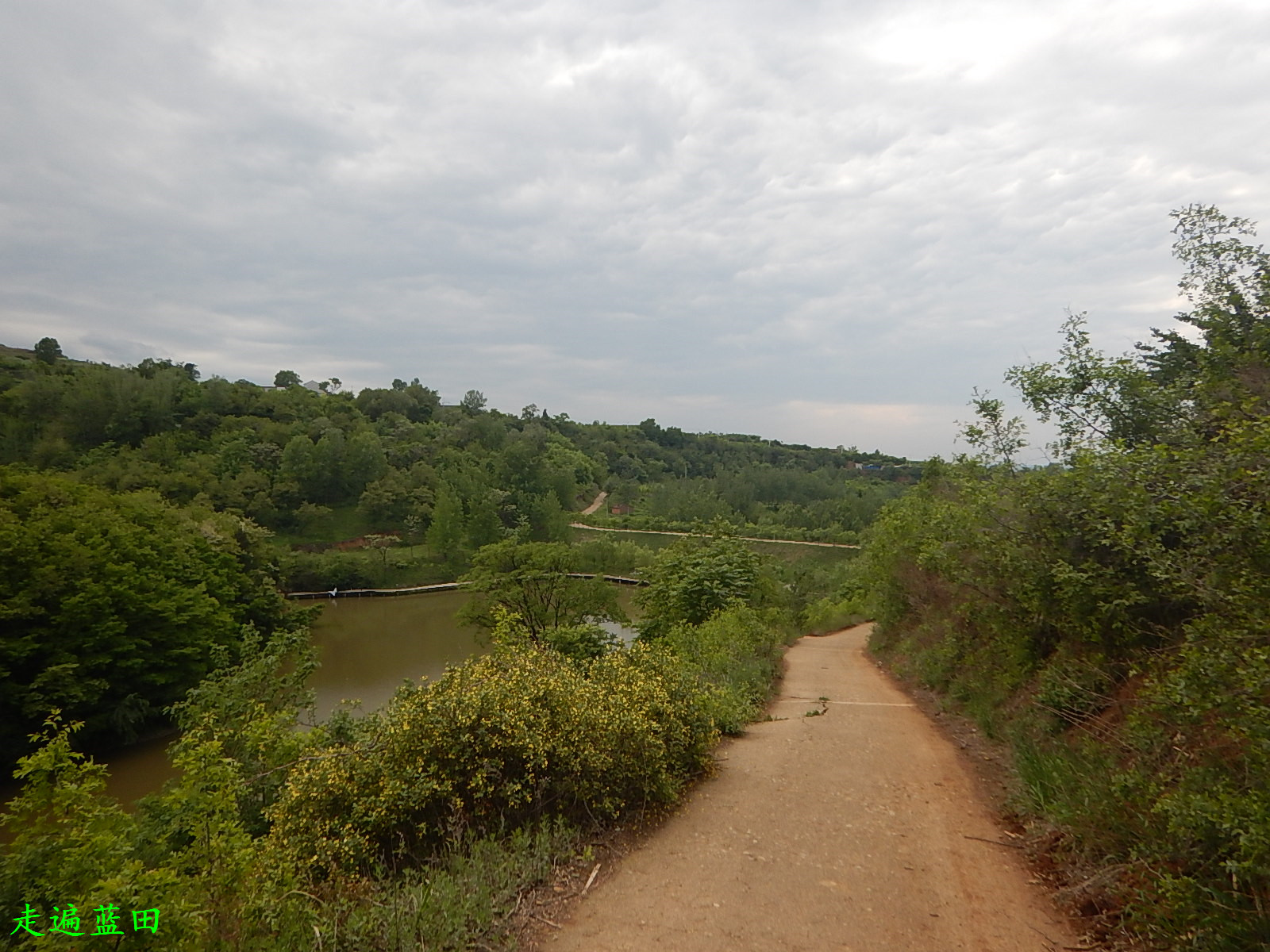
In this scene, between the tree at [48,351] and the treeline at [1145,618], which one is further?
the tree at [48,351]

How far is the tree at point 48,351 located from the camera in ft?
305

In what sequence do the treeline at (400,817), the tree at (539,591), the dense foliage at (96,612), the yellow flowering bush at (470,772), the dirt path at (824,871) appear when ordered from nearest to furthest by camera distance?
1. the treeline at (400,817)
2. the dirt path at (824,871)
3. the yellow flowering bush at (470,772)
4. the dense foliage at (96,612)
5. the tree at (539,591)

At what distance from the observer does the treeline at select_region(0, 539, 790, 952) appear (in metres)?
3.50

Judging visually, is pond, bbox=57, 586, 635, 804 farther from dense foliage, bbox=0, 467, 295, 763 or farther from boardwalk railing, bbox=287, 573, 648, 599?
dense foliage, bbox=0, 467, 295, 763

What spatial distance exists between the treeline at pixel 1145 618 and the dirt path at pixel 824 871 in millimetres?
586

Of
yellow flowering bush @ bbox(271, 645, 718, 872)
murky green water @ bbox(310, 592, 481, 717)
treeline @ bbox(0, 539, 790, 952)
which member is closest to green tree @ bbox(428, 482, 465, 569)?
murky green water @ bbox(310, 592, 481, 717)

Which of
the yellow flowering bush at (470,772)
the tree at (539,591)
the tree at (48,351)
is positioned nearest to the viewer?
the yellow flowering bush at (470,772)

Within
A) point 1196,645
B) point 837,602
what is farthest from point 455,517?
point 1196,645

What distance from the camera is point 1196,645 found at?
4.38 meters

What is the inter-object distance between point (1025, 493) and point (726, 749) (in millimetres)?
4423

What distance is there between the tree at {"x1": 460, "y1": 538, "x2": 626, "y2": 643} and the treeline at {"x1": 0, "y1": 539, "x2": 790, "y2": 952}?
1818 centimetres

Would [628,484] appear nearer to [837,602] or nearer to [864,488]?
[864,488]

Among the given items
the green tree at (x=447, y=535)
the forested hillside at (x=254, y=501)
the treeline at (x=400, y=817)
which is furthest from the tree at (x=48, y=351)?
the treeline at (x=400, y=817)

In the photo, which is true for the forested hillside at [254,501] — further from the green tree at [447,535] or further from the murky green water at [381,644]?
the murky green water at [381,644]
